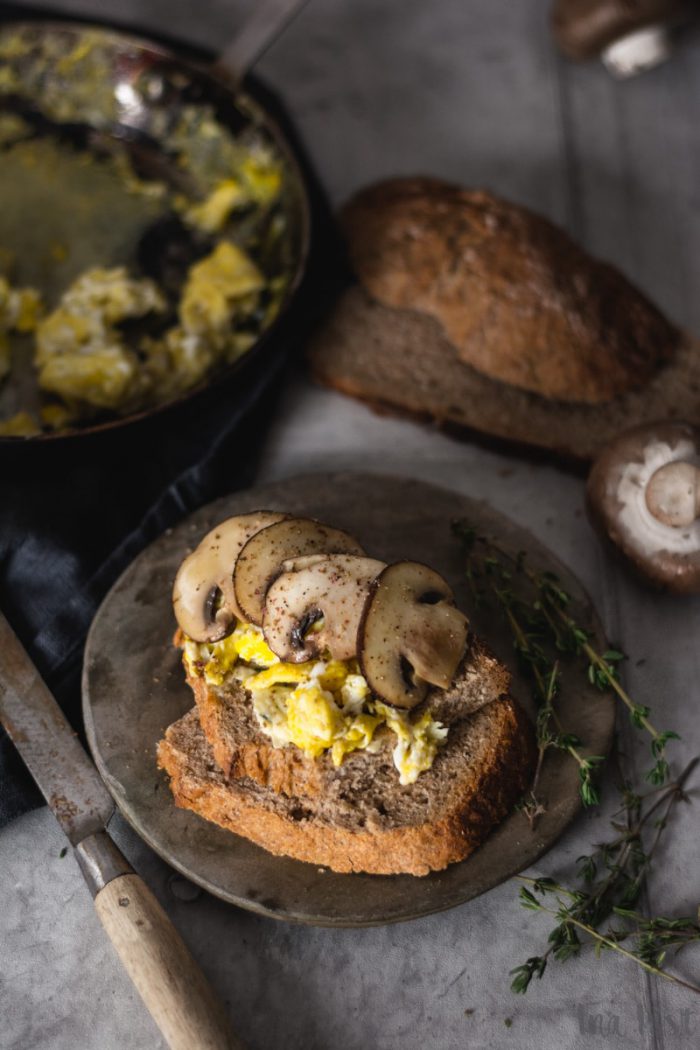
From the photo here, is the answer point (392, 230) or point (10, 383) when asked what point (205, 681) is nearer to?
point (10, 383)

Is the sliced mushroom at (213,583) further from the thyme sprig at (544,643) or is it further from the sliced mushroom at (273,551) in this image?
the thyme sprig at (544,643)

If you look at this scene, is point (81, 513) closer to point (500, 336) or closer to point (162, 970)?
point (162, 970)

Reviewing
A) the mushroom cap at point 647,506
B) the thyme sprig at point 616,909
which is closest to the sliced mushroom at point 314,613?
the thyme sprig at point 616,909

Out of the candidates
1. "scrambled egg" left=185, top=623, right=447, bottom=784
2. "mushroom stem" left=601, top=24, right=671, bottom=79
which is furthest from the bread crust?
"scrambled egg" left=185, top=623, right=447, bottom=784

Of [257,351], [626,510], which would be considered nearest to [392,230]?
[257,351]

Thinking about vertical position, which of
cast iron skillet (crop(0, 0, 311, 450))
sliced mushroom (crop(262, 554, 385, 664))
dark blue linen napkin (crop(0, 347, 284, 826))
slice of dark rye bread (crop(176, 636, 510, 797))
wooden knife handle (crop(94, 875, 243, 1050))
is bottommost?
wooden knife handle (crop(94, 875, 243, 1050))

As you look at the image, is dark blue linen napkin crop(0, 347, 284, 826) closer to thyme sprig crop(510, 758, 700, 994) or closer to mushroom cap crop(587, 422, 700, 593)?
mushroom cap crop(587, 422, 700, 593)

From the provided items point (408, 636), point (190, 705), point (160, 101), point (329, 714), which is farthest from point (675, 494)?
point (160, 101)
